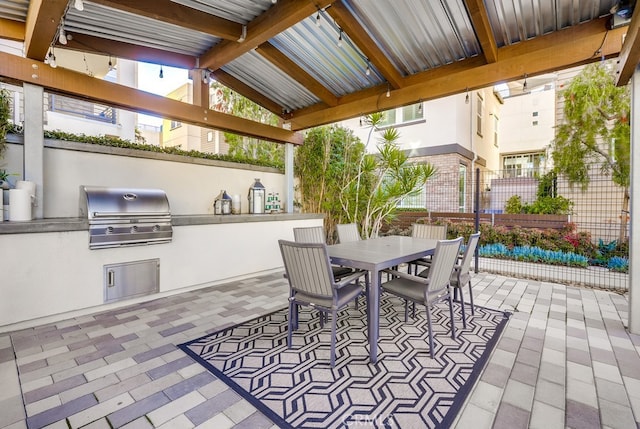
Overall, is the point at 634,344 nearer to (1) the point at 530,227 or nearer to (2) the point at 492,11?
(2) the point at 492,11

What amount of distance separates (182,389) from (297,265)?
1109 millimetres

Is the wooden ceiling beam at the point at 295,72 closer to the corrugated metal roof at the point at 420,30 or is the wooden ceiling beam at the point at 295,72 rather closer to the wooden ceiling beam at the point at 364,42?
the wooden ceiling beam at the point at 364,42

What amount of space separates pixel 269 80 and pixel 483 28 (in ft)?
9.78

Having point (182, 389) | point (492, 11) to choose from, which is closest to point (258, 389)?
point (182, 389)

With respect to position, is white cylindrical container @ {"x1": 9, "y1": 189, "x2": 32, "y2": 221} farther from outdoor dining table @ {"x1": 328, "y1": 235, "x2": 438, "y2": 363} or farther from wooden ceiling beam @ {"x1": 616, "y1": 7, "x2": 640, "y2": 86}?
wooden ceiling beam @ {"x1": 616, "y1": 7, "x2": 640, "y2": 86}

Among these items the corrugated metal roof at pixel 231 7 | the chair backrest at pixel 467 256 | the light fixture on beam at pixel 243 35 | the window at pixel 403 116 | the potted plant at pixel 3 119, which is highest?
the window at pixel 403 116

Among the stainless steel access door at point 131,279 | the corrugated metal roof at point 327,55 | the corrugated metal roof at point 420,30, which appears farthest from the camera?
the corrugated metal roof at point 327,55

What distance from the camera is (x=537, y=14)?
9.05 feet

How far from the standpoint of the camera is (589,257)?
539cm

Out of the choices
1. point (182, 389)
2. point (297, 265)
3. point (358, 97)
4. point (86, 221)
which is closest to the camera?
point (182, 389)

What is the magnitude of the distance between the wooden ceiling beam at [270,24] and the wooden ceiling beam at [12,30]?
1.80 m

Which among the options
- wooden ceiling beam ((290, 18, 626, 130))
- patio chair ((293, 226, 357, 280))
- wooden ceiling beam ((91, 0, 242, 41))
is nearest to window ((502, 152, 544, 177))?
wooden ceiling beam ((290, 18, 626, 130))

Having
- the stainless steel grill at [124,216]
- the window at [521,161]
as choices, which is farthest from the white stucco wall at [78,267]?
the window at [521,161]

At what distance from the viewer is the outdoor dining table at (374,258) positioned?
7.50 ft
